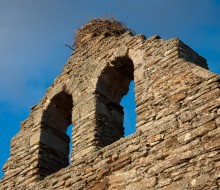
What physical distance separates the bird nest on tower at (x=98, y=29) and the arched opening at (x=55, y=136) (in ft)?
4.33

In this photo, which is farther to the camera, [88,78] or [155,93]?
[88,78]

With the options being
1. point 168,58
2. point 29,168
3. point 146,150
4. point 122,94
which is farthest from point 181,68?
point 29,168

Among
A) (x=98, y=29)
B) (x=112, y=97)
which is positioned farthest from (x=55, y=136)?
(x=98, y=29)

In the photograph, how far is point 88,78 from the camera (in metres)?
7.37

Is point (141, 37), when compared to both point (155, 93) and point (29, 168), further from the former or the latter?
point (29, 168)

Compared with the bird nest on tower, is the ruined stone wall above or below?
below

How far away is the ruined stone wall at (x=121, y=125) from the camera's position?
16.2 ft

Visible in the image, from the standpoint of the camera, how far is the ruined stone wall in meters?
4.93

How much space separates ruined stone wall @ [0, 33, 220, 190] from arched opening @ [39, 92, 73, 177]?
2 centimetres

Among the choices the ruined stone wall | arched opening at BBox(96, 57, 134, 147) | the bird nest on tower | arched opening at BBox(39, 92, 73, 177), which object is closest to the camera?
the ruined stone wall

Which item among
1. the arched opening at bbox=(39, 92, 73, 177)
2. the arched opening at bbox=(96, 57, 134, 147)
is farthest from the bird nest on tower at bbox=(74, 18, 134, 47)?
the arched opening at bbox=(39, 92, 73, 177)

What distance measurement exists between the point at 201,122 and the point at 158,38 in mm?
2076

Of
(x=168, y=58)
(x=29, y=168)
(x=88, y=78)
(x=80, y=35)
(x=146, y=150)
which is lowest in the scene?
(x=146, y=150)

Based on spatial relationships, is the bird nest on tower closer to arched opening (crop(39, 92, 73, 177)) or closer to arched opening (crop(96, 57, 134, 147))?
arched opening (crop(96, 57, 134, 147))
